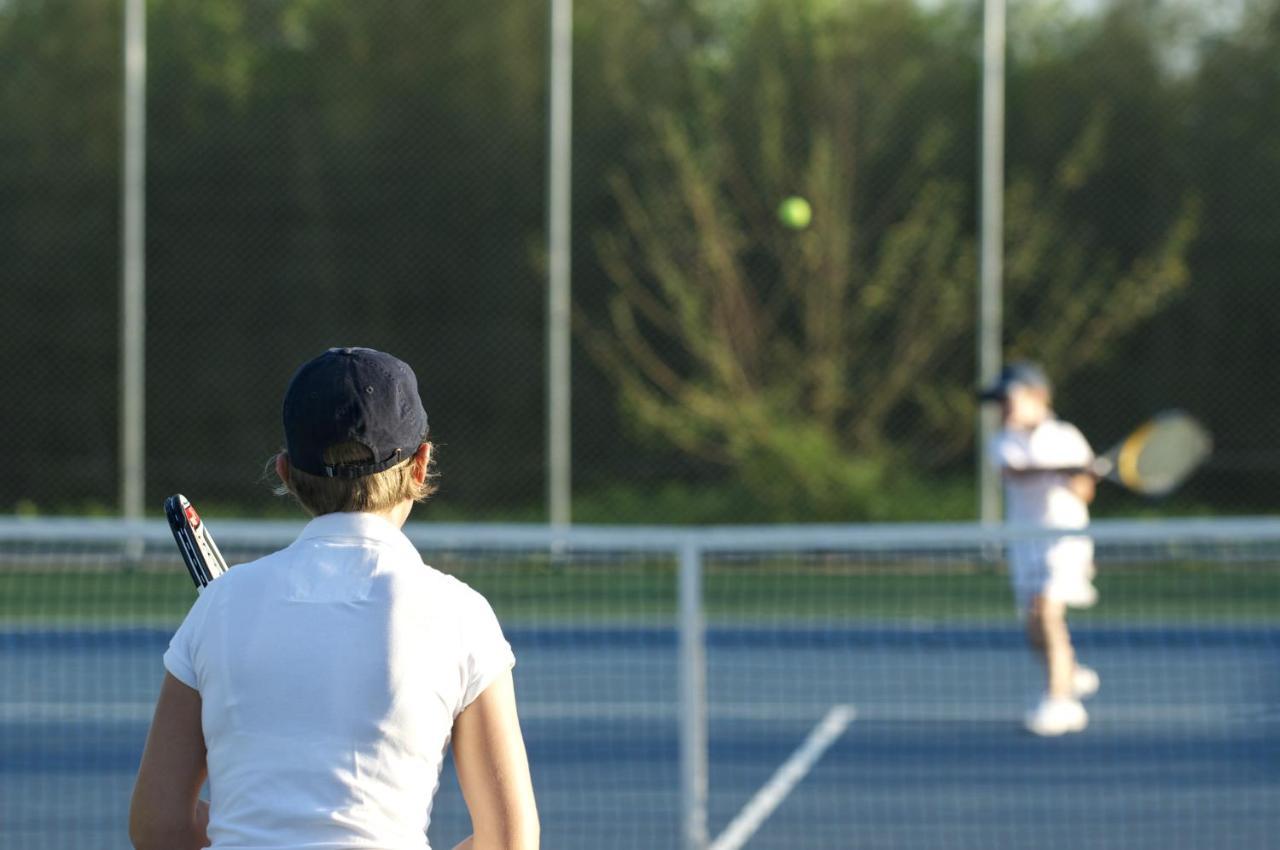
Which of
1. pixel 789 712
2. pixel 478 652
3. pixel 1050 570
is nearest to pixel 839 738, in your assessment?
pixel 789 712

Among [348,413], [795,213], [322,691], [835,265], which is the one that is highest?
[795,213]

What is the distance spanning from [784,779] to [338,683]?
16.9ft

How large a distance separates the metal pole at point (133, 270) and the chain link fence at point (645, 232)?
3.40ft

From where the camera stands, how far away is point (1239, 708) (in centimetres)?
819

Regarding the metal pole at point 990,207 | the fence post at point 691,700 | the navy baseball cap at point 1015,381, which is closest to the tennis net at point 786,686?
the fence post at point 691,700

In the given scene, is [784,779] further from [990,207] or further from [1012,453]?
[990,207]

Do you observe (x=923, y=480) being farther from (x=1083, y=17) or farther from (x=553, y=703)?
(x=553, y=703)

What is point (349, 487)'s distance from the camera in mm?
1826

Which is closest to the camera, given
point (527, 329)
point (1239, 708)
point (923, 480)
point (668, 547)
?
point (668, 547)

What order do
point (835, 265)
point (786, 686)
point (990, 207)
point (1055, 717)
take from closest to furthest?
point (1055, 717)
point (786, 686)
point (990, 207)
point (835, 265)

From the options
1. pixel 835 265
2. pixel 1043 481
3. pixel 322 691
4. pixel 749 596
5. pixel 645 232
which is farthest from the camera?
pixel 645 232

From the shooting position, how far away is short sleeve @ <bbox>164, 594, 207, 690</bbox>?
5.78 feet

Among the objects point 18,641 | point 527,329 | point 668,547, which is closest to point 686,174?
point 527,329

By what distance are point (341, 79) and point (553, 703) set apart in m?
8.45
